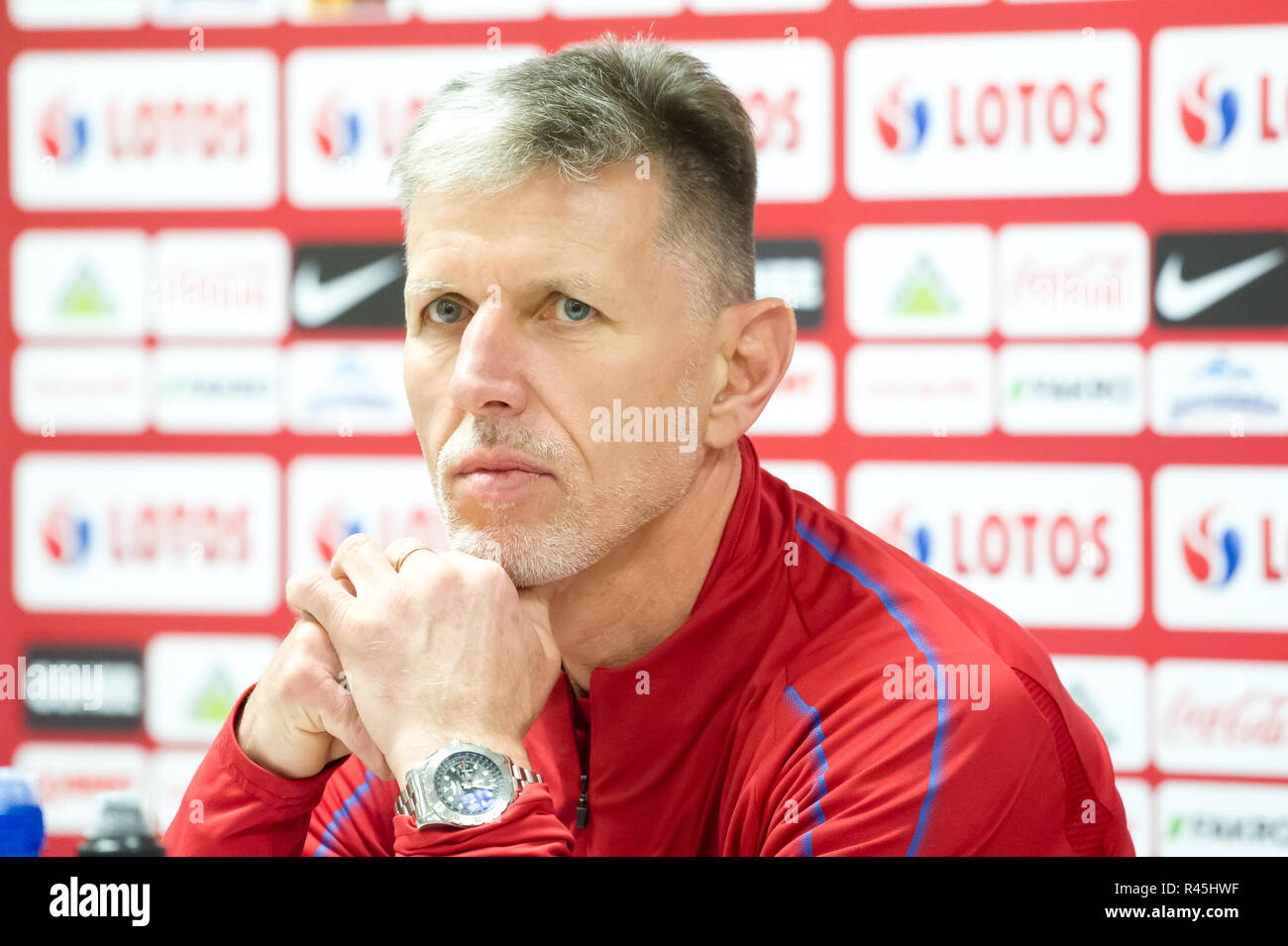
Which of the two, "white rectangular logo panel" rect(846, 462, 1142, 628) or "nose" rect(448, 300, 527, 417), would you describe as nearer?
"nose" rect(448, 300, 527, 417)

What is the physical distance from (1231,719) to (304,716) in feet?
6.19

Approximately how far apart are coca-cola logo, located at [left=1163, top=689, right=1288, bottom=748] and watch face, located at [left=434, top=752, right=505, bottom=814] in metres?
1.76

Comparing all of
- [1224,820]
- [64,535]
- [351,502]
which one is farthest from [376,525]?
[1224,820]

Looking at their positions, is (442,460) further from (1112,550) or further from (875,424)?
(1112,550)

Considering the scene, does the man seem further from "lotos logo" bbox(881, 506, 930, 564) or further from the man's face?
"lotos logo" bbox(881, 506, 930, 564)

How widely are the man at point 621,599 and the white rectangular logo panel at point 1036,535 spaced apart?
3.38ft

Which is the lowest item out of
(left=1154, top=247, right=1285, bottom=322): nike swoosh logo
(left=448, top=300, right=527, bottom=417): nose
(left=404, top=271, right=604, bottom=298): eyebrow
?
(left=448, top=300, right=527, bottom=417): nose

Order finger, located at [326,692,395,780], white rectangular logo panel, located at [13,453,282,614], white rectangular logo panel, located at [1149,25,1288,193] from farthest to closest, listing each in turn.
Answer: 1. white rectangular logo panel, located at [13,453,282,614]
2. white rectangular logo panel, located at [1149,25,1288,193]
3. finger, located at [326,692,395,780]

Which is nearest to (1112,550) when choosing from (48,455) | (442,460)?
(442,460)

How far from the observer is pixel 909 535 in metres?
2.46

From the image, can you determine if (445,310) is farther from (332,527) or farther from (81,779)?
(81,779)

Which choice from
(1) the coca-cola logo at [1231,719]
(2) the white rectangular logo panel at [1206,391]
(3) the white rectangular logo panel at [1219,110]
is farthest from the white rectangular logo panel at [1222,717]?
(3) the white rectangular logo panel at [1219,110]

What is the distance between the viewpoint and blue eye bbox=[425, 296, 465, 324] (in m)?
1.32

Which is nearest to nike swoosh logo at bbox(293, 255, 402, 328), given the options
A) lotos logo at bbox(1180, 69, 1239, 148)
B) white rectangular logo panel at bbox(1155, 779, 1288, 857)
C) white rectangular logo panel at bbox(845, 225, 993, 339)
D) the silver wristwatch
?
white rectangular logo panel at bbox(845, 225, 993, 339)
